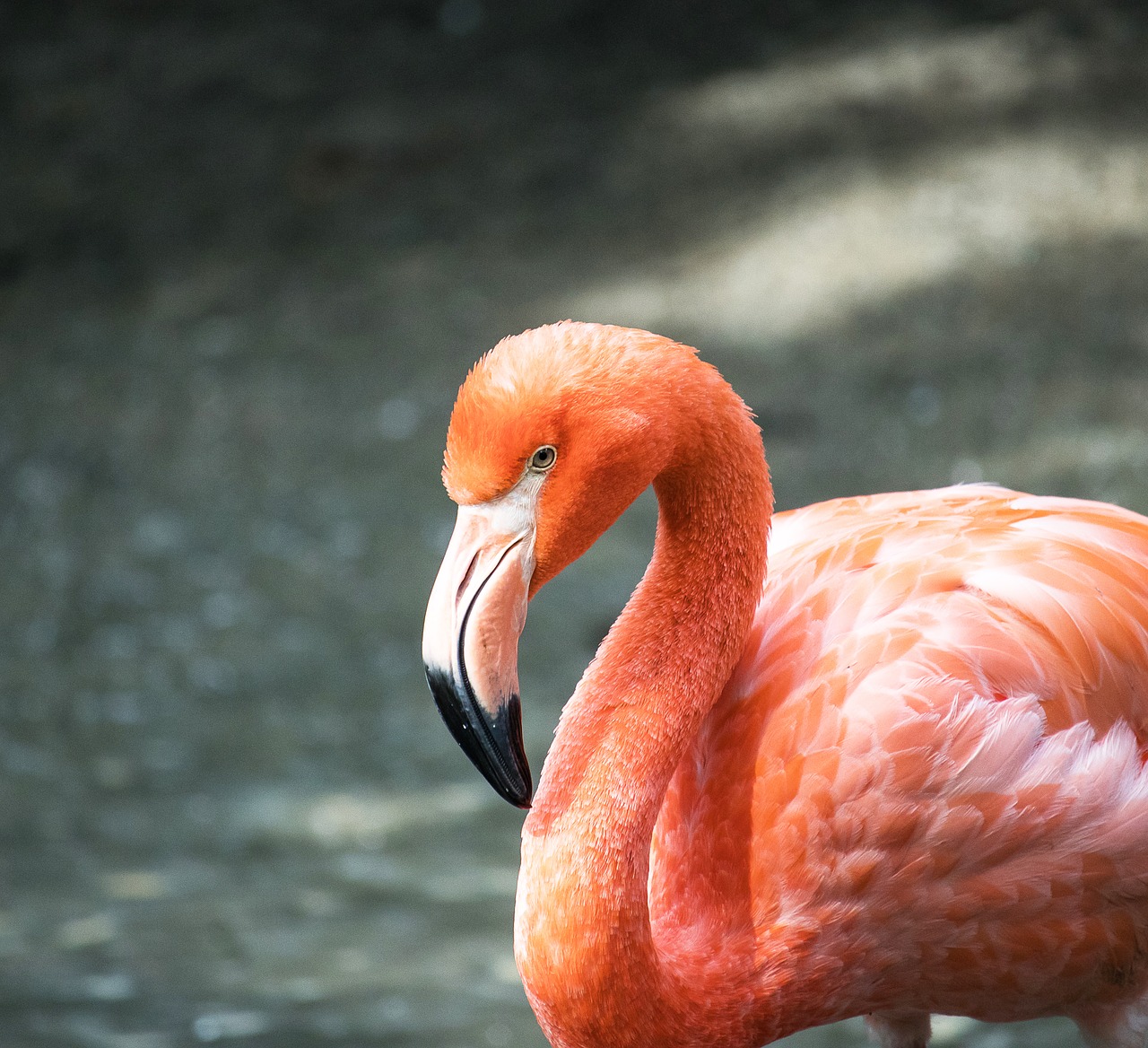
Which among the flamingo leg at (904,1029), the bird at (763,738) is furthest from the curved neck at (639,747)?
the flamingo leg at (904,1029)

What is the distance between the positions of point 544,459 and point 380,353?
4669 millimetres

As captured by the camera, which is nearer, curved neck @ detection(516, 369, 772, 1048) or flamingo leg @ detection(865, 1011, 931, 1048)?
curved neck @ detection(516, 369, 772, 1048)

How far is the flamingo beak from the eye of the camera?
6.59 feet

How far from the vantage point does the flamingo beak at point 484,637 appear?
6.59ft

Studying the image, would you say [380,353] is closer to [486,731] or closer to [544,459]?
[544,459]

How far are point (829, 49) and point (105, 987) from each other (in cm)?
598

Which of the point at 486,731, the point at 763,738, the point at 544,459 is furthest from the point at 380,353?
the point at 486,731

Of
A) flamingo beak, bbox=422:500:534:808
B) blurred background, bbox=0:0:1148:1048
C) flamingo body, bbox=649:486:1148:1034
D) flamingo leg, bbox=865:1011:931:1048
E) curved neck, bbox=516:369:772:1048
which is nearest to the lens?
flamingo beak, bbox=422:500:534:808

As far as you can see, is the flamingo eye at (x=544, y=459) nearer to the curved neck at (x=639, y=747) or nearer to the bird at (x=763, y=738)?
the bird at (x=763, y=738)

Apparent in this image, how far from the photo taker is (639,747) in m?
2.26

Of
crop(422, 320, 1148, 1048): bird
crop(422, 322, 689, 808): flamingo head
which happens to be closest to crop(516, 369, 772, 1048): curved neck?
crop(422, 320, 1148, 1048): bird

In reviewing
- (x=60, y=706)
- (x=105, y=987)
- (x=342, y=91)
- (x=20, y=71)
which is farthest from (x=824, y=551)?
(x=20, y=71)

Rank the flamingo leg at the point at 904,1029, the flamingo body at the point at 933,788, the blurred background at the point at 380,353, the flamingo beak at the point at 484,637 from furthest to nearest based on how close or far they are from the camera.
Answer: the blurred background at the point at 380,353, the flamingo leg at the point at 904,1029, the flamingo body at the point at 933,788, the flamingo beak at the point at 484,637

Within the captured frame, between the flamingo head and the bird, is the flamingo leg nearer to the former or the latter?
Answer: the bird
